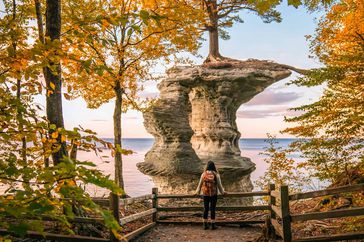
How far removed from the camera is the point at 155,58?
1647cm

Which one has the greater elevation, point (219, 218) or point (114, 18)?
point (114, 18)

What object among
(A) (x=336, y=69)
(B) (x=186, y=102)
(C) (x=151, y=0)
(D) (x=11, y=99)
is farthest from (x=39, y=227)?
(B) (x=186, y=102)

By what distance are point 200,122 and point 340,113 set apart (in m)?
16.7

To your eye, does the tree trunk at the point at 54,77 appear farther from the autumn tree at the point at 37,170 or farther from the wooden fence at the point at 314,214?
the wooden fence at the point at 314,214

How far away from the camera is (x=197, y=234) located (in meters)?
9.84

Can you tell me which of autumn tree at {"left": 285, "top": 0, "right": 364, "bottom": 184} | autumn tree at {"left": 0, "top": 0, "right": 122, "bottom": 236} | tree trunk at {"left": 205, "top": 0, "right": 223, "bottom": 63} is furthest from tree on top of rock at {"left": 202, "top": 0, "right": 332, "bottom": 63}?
autumn tree at {"left": 0, "top": 0, "right": 122, "bottom": 236}

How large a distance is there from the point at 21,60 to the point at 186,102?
2124 centimetres

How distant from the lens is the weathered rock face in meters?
22.2

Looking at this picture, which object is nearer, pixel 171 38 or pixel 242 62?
pixel 171 38

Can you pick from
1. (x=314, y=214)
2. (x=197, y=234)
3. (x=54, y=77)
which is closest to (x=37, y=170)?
(x=54, y=77)

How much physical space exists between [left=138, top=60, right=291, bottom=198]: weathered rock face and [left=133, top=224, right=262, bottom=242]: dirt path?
10876 millimetres

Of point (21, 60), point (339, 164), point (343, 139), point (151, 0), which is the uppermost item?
point (151, 0)

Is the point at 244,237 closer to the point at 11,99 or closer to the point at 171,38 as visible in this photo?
the point at 11,99

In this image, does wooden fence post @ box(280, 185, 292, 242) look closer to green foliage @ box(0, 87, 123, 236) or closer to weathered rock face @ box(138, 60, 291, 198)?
green foliage @ box(0, 87, 123, 236)
